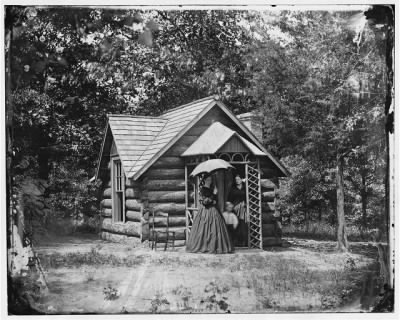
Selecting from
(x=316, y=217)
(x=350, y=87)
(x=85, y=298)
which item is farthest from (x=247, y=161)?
(x=85, y=298)

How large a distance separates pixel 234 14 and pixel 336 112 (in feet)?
7.62

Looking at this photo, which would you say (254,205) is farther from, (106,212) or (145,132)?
(106,212)

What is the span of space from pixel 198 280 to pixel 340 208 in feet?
8.76

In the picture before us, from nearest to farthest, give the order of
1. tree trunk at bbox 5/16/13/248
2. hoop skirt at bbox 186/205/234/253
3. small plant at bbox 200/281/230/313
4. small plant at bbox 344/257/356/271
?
small plant at bbox 200/281/230/313 → tree trunk at bbox 5/16/13/248 → small plant at bbox 344/257/356/271 → hoop skirt at bbox 186/205/234/253

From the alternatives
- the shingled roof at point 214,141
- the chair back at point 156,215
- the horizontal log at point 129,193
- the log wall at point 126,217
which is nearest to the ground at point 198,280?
the log wall at point 126,217

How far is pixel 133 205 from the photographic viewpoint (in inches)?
415

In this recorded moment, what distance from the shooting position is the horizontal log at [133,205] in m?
10.3

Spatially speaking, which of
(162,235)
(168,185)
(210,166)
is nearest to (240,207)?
(210,166)

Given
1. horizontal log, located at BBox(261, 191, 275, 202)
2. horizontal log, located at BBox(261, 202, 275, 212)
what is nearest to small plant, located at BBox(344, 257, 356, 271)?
horizontal log, located at BBox(261, 202, 275, 212)

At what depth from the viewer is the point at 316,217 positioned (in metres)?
9.82

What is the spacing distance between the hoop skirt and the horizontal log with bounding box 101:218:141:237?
1.06m

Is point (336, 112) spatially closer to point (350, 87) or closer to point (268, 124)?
point (350, 87)

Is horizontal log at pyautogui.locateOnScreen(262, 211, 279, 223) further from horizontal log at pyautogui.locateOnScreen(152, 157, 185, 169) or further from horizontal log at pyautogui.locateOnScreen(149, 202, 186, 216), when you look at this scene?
horizontal log at pyautogui.locateOnScreen(152, 157, 185, 169)

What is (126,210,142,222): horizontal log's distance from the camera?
10333mm
